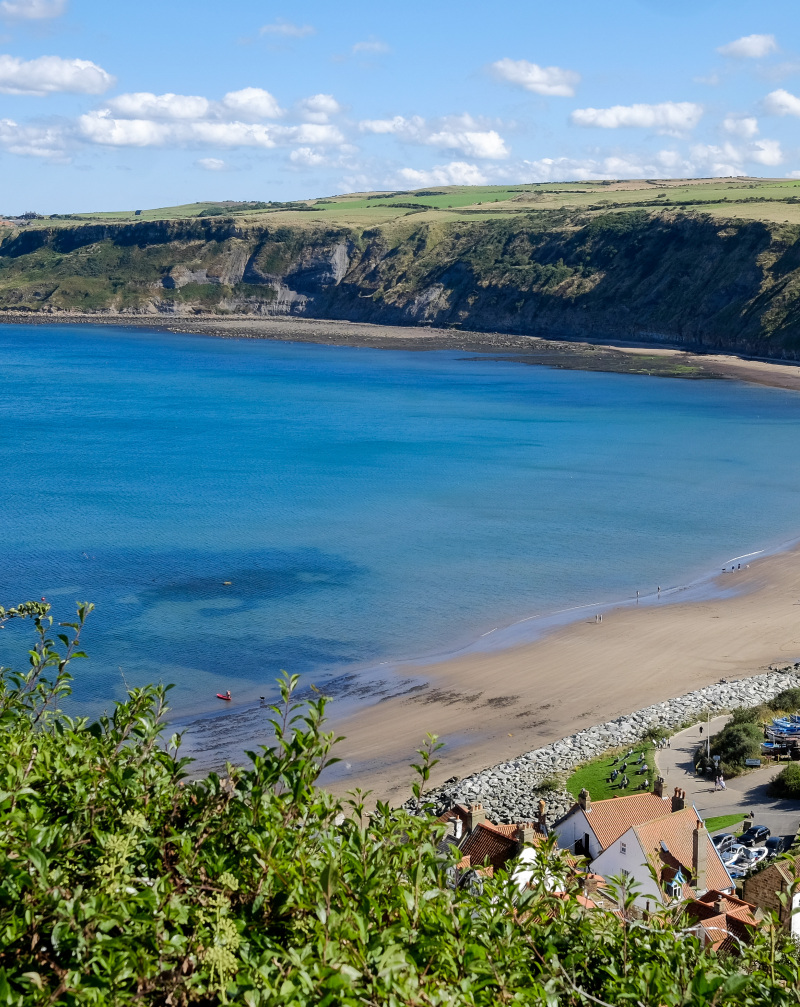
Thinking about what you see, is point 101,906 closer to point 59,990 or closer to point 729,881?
point 59,990

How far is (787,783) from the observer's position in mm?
25359

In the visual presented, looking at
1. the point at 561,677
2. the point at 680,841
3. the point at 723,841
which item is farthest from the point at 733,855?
the point at 561,677

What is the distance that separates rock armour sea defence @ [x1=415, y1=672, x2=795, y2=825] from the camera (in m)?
25.1

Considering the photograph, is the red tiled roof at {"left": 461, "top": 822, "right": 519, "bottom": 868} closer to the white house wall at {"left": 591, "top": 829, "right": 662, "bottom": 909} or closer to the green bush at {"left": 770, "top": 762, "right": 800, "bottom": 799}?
the white house wall at {"left": 591, "top": 829, "right": 662, "bottom": 909}

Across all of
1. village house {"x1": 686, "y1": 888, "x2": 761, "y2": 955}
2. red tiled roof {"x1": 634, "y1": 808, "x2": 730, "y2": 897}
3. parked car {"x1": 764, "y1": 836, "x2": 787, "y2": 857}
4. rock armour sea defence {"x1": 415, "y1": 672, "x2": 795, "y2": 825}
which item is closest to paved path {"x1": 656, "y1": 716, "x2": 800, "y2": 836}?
parked car {"x1": 764, "y1": 836, "x2": 787, "y2": 857}

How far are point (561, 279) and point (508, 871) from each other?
150229 millimetres

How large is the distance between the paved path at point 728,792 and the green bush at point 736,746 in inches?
13.0

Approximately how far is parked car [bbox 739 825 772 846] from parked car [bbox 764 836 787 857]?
0.53ft

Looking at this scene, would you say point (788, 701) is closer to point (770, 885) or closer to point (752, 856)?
point (752, 856)

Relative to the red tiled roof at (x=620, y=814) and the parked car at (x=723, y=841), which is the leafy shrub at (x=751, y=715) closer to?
the parked car at (x=723, y=841)

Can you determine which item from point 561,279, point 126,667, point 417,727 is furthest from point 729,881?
point 561,279

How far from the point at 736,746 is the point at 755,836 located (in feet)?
16.9

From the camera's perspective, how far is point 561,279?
5989 inches

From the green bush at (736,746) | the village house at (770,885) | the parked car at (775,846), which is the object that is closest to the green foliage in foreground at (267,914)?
the village house at (770,885)
